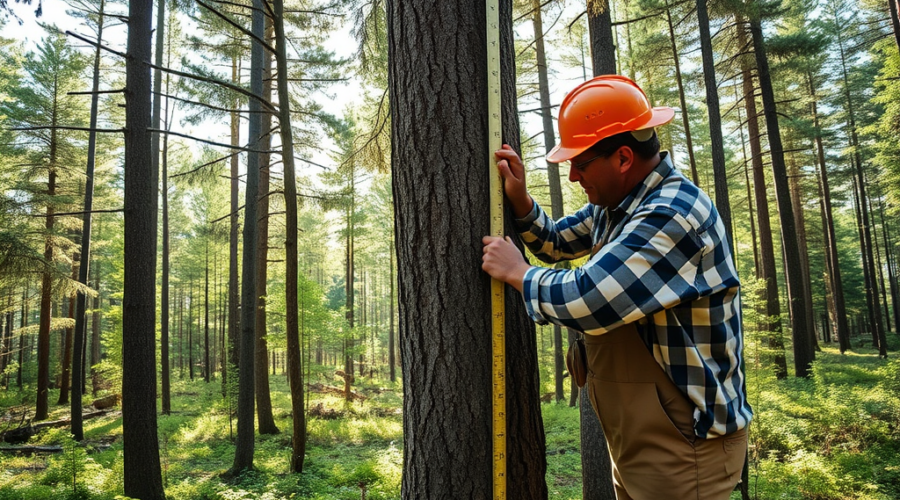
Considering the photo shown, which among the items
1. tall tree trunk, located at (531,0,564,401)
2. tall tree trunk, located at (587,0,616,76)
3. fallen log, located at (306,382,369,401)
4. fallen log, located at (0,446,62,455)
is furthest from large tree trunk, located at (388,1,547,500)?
fallen log, located at (306,382,369,401)

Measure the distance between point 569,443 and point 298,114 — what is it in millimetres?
12743

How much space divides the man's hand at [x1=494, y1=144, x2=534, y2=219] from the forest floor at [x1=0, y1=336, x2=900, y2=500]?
20.5ft

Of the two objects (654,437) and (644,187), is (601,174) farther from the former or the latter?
(654,437)

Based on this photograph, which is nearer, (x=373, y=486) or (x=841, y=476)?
(x=841, y=476)

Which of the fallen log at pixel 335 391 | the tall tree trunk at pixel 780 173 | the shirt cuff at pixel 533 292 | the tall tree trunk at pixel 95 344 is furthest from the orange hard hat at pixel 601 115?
the tall tree trunk at pixel 95 344

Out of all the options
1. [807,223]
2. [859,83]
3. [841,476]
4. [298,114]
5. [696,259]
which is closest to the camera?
[696,259]

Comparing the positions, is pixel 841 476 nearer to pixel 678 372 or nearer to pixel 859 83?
pixel 678 372

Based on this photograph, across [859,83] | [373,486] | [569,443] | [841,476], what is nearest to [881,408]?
[841,476]

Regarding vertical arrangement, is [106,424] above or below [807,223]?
below

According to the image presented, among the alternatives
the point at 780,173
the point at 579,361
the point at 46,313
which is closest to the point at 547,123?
the point at 780,173

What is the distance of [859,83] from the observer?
2117 centimetres

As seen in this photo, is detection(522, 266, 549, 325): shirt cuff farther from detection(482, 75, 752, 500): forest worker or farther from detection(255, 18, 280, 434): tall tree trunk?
detection(255, 18, 280, 434): tall tree trunk

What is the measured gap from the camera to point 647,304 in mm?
1449

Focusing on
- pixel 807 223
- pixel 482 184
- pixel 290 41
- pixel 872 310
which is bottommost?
pixel 872 310
